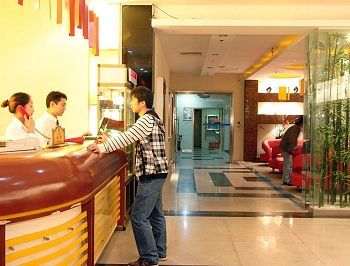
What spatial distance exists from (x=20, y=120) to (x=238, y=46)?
5916 mm

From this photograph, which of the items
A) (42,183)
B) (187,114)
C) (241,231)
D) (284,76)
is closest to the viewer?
(42,183)

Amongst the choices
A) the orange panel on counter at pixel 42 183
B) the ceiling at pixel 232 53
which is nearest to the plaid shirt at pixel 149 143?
the orange panel on counter at pixel 42 183

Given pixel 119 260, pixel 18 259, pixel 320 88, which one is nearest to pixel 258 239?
pixel 119 260

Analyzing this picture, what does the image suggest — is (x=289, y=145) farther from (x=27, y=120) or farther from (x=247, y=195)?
(x=27, y=120)

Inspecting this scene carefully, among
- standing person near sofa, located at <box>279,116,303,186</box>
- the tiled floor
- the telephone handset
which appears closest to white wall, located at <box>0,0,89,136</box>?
the telephone handset

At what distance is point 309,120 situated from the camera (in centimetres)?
559

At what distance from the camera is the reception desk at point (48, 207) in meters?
1.97

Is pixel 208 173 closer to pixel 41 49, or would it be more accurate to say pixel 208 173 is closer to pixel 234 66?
pixel 234 66

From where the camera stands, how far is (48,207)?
213cm

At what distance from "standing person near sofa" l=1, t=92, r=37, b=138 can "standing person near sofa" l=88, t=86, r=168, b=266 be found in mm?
922

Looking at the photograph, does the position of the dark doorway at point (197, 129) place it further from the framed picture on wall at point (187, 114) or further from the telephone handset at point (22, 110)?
the telephone handset at point (22, 110)

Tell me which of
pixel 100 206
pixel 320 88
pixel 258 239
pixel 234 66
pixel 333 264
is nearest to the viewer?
pixel 100 206

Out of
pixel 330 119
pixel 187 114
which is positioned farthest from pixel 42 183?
pixel 187 114

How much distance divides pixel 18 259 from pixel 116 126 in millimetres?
2322
